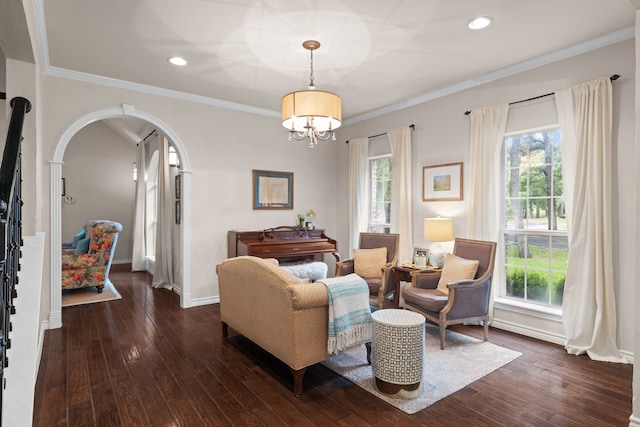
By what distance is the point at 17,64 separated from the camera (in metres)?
2.54

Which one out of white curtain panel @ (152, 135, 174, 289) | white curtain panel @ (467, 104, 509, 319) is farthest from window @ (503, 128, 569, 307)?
white curtain panel @ (152, 135, 174, 289)

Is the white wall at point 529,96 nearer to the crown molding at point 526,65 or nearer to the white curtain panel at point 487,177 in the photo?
the crown molding at point 526,65

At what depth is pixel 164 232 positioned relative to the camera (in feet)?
19.9

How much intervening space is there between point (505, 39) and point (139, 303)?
5.45 metres

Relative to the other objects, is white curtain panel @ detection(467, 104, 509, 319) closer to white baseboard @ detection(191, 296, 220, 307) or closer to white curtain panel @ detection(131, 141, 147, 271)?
white baseboard @ detection(191, 296, 220, 307)

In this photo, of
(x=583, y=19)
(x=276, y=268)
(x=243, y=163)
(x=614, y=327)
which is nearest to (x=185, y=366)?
(x=276, y=268)

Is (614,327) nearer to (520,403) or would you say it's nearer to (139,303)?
(520,403)

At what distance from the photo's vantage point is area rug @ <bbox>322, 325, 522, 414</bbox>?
2598 millimetres

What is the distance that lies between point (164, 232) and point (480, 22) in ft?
17.7

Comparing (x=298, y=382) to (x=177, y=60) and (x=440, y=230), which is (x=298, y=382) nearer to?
(x=440, y=230)

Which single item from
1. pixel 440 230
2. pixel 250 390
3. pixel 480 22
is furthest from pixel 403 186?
pixel 250 390

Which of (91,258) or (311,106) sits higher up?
(311,106)

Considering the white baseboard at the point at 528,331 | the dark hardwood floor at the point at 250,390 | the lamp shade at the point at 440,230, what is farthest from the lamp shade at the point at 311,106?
the white baseboard at the point at 528,331

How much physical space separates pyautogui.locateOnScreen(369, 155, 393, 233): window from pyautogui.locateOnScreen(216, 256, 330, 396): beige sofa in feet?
9.98
